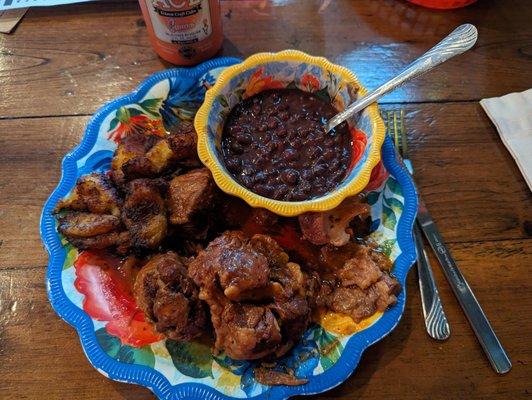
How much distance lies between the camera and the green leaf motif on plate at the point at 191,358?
1.78 metres

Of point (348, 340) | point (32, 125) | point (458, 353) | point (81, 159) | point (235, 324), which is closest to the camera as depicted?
point (235, 324)

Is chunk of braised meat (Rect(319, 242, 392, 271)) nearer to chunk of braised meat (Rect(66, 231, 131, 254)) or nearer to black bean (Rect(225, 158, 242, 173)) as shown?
black bean (Rect(225, 158, 242, 173))

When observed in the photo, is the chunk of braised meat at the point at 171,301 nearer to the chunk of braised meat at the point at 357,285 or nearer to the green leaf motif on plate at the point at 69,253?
the green leaf motif on plate at the point at 69,253

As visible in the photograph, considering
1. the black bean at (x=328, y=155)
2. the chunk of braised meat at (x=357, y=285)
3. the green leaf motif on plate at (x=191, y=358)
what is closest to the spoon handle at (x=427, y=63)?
the black bean at (x=328, y=155)

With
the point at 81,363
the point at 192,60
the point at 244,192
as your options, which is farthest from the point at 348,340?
the point at 192,60

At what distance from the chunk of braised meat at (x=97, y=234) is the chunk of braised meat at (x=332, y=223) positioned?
83cm

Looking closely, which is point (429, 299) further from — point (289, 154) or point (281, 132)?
point (281, 132)

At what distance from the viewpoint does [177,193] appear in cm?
195

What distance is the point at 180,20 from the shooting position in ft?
7.71

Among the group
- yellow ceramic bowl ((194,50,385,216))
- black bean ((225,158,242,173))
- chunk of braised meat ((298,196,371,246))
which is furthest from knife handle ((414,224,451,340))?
black bean ((225,158,242,173))

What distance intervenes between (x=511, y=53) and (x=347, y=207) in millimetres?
1972

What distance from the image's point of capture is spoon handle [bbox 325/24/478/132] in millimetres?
2049

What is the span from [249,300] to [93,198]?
896 mm

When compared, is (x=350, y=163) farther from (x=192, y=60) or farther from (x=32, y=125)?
(x=32, y=125)
